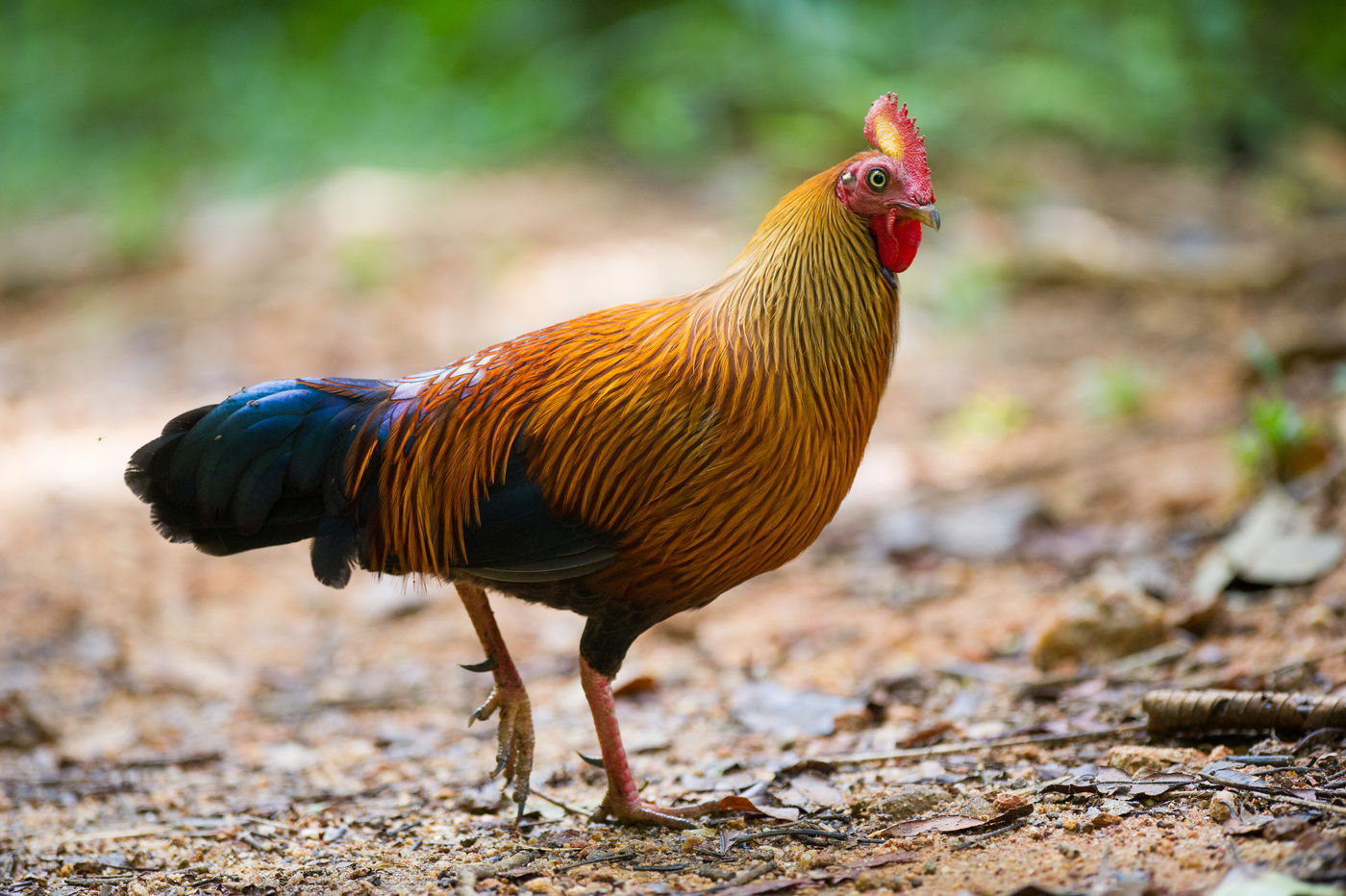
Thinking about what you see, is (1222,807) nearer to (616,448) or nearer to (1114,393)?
(616,448)

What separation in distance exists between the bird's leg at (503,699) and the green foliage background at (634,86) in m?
8.32

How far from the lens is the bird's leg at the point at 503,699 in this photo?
3.86 metres

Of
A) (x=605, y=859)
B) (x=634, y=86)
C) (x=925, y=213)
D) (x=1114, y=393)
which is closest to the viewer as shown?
(x=605, y=859)

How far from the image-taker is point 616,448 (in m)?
3.44

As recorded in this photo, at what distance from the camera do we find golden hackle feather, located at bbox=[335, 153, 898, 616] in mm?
3404

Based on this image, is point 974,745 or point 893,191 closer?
point 893,191

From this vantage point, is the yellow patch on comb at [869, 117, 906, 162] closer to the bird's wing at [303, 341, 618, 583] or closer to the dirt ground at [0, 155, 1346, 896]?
the bird's wing at [303, 341, 618, 583]

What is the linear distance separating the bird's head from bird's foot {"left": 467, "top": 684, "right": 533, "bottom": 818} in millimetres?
1847

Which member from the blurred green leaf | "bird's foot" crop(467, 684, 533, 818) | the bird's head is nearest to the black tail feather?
"bird's foot" crop(467, 684, 533, 818)

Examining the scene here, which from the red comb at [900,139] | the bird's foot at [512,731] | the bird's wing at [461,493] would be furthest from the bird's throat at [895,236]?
the bird's foot at [512,731]

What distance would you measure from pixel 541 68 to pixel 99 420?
791 cm

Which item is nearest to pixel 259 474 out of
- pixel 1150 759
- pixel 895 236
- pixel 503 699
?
pixel 503 699

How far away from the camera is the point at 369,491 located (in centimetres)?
370

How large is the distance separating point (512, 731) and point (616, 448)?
3.59 ft
